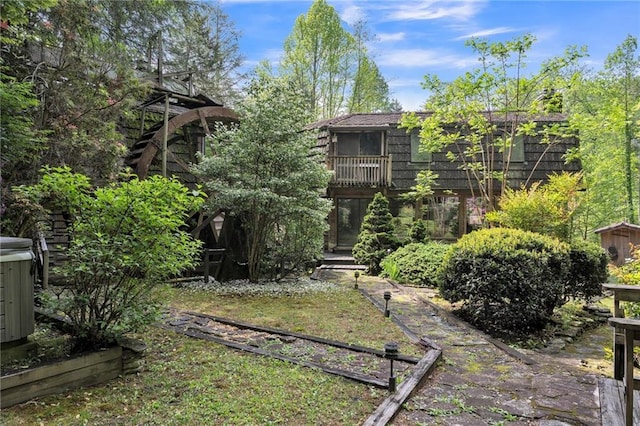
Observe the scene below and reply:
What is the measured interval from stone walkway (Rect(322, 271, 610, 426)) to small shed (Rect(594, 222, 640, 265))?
7591mm

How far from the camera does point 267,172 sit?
828 cm

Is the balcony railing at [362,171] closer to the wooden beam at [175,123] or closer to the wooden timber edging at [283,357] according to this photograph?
the wooden beam at [175,123]

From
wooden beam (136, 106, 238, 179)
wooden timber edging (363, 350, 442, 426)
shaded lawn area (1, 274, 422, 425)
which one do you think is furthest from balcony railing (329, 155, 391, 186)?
wooden timber edging (363, 350, 442, 426)

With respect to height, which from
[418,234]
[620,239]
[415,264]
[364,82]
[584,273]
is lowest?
A: [415,264]

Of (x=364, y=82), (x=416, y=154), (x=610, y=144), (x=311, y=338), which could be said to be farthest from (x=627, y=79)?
(x=311, y=338)

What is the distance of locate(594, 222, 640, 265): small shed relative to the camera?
11055mm

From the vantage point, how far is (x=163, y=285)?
371 centimetres

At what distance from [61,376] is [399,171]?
12.8 meters

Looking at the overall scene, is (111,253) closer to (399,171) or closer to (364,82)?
(399,171)

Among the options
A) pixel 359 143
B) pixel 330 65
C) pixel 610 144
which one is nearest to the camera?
pixel 359 143

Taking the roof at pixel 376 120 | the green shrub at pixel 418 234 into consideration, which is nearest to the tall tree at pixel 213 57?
the roof at pixel 376 120

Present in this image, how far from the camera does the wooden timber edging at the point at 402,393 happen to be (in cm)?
271

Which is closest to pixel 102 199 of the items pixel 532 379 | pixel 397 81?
pixel 532 379

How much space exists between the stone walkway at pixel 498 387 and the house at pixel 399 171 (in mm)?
8861
